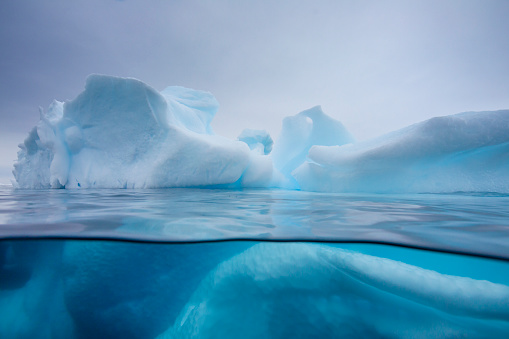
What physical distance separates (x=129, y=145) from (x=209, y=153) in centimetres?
234

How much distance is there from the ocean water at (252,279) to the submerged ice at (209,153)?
388 cm

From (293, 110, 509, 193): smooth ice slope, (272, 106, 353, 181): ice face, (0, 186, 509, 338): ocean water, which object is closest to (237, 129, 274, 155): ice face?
(272, 106, 353, 181): ice face

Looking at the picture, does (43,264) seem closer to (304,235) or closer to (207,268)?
(207,268)

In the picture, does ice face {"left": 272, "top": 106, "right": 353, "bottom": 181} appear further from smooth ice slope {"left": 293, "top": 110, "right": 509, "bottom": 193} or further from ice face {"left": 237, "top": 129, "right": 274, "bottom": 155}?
smooth ice slope {"left": 293, "top": 110, "right": 509, "bottom": 193}

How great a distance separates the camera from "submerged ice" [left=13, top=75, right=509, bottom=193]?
4.59 metres

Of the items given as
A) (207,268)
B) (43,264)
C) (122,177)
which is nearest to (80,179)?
(122,177)

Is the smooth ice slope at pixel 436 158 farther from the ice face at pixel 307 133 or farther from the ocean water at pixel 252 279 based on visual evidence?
the ocean water at pixel 252 279

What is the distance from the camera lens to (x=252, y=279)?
1.34 m

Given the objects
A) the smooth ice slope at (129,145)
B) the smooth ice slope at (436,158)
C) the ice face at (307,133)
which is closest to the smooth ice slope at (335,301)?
the smooth ice slope at (436,158)

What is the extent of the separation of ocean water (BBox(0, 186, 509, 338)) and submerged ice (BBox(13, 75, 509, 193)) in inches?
153

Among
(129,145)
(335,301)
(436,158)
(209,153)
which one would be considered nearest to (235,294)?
(335,301)

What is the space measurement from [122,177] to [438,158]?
25.5ft

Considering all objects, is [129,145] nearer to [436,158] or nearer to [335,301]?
[335,301]

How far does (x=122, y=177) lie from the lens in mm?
6121
